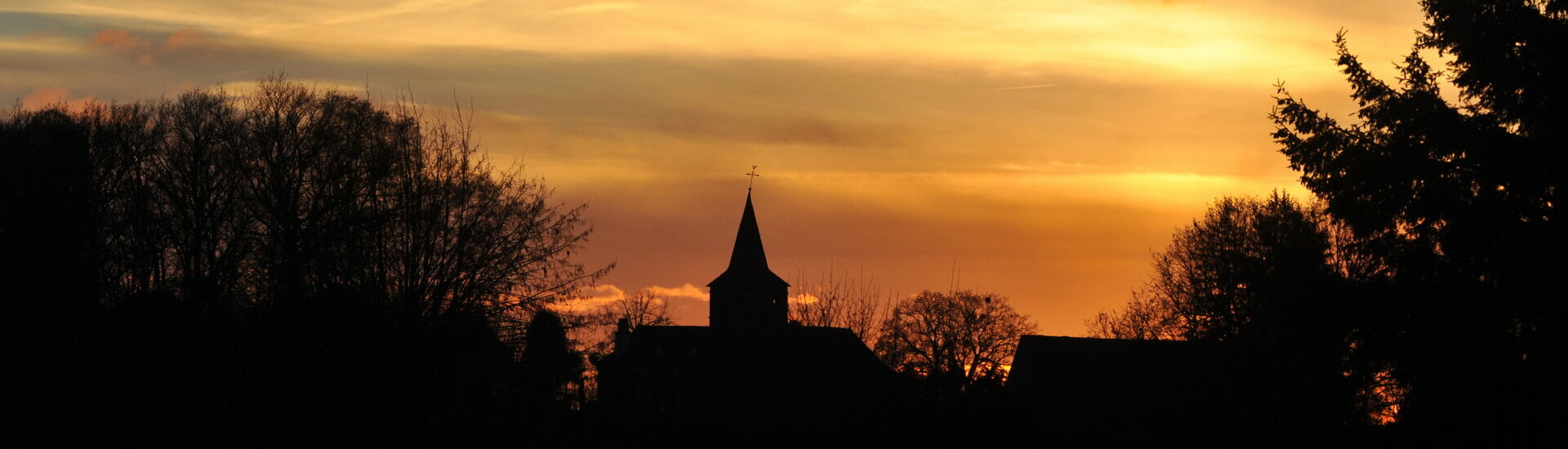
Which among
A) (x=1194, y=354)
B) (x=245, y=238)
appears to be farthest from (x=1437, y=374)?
(x=245, y=238)

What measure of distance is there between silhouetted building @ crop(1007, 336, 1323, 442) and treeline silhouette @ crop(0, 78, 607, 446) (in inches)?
456

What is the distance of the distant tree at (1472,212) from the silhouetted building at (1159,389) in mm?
5916

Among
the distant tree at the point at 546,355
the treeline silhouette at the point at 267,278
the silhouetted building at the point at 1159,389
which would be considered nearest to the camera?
the treeline silhouette at the point at 267,278

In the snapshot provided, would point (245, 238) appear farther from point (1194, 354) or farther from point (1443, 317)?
point (1443, 317)

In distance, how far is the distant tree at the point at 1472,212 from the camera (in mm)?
21219

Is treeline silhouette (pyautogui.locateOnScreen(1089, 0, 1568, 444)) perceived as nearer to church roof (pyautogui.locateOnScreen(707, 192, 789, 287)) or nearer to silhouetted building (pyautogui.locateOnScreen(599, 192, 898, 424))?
silhouetted building (pyautogui.locateOnScreen(599, 192, 898, 424))

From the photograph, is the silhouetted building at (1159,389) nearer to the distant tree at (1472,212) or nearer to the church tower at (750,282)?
the distant tree at (1472,212)

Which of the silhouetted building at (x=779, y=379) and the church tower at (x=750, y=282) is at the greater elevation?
the church tower at (x=750, y=282)

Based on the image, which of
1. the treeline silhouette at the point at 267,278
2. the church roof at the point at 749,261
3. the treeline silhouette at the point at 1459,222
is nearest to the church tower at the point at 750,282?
the church roof at the point at 749,261

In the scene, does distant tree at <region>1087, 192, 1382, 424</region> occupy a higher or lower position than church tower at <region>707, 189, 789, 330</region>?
lower

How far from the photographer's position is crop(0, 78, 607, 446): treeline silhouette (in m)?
18.3

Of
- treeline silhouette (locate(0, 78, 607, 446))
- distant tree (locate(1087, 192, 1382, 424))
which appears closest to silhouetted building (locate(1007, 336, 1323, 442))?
distant tree (locate(1087, 192, 1382, 424))

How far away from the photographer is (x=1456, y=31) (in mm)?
22859

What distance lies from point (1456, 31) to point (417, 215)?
23.9 metres
